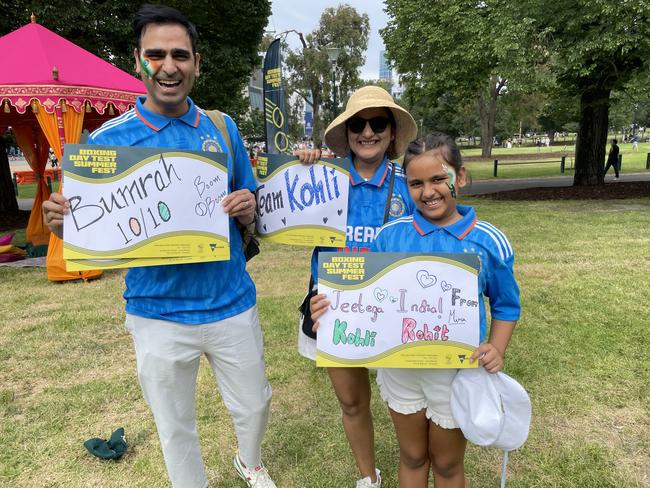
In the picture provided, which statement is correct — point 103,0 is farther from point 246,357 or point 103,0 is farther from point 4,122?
point 246,357

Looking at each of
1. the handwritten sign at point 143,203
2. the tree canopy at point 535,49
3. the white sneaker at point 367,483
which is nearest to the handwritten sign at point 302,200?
the handwritten sign at point 143,203

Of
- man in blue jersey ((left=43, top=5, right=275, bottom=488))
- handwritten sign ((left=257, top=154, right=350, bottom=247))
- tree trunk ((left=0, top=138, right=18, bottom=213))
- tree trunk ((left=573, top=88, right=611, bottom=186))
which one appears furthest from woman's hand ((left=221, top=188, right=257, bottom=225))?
tree trunk ((left=573, top=88, right=611, bottom=186))

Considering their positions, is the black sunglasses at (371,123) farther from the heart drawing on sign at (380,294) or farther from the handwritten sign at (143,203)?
the heart drawing on sign at (380,294)

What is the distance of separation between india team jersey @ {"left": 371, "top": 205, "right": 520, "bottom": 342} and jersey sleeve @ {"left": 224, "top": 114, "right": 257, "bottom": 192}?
34.4 inches

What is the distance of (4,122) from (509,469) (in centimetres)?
1137

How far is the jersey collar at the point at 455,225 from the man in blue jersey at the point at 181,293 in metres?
0.77

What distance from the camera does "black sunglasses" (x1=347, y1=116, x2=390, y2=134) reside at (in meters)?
2.17

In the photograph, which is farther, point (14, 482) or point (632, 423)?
point (632, 423)

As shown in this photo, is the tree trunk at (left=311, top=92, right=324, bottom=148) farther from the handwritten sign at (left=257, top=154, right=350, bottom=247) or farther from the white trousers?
the white trousers

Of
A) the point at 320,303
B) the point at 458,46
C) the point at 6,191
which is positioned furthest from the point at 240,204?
the point at 6,191

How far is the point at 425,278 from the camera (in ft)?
5.69

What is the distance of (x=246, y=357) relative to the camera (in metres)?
2.19

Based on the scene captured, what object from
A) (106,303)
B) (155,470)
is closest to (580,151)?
(106,303)

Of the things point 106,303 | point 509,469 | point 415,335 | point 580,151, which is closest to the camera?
point 415,335
